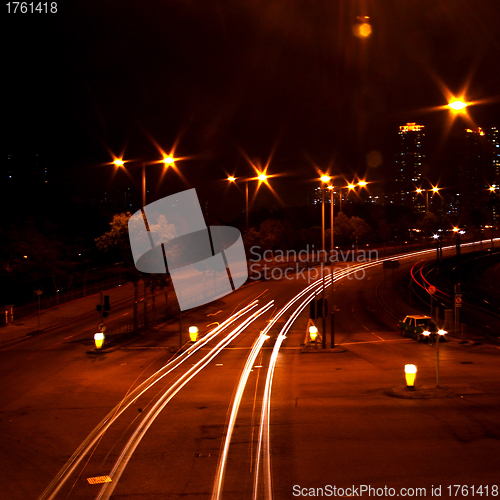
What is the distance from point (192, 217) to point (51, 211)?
26679 mm

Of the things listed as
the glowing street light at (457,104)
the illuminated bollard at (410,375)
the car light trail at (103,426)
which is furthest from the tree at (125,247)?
the glowing street light at (457,104)

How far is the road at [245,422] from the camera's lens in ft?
25.1

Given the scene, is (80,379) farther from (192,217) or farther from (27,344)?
(192,217)

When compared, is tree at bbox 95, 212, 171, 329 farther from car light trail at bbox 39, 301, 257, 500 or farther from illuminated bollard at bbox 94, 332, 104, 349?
car light trail at bbox 39, 301, 257, 500

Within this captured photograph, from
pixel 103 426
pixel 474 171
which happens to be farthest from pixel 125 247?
pixel 474 171

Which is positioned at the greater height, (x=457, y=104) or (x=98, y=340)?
(x=457, y=104)

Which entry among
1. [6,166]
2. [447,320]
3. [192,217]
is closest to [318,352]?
[447,320]

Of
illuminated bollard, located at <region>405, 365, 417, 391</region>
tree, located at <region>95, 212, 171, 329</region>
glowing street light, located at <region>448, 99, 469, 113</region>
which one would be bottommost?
illuminated bollard, located at <region>405, 365, 417, 391</region>

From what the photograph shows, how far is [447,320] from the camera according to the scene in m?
26.8

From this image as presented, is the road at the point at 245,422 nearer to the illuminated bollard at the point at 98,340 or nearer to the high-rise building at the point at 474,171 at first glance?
the illuminated bollard at the point at 98,340

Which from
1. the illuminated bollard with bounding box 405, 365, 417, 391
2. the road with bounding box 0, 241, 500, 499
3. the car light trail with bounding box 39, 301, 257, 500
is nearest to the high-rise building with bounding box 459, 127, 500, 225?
the road with bounding box 0, 241, 500, 499

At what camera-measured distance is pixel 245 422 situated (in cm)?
1069

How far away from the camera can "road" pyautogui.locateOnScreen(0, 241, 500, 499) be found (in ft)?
25.1

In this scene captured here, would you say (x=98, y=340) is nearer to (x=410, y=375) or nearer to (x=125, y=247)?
(x=125, y=247)
